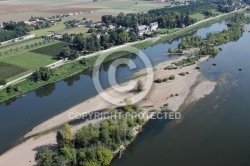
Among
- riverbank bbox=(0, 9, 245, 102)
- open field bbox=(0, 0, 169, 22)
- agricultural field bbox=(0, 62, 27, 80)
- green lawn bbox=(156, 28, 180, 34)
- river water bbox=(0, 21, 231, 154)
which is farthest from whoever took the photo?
open field bbox=(0, 0, 169, 22)

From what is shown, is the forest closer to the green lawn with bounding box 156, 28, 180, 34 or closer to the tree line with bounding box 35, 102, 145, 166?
the green lawn with bounding box 156, 28, 180, 34

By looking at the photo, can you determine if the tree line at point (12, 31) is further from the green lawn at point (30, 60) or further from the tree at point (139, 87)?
the tree at point (139, 87)

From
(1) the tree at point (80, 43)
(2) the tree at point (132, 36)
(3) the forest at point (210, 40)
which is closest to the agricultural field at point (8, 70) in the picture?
(1) the tree at point (80, 43)

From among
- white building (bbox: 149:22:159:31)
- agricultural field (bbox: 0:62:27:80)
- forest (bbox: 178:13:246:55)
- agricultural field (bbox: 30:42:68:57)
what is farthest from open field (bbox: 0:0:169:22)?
agricultural field (bbox: 0:62:27:80)

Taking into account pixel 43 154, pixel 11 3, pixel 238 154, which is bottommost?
pixel 238 154

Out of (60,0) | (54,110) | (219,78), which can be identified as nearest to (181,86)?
(219,78)

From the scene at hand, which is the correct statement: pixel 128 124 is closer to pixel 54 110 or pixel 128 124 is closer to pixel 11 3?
pixel 54 110
